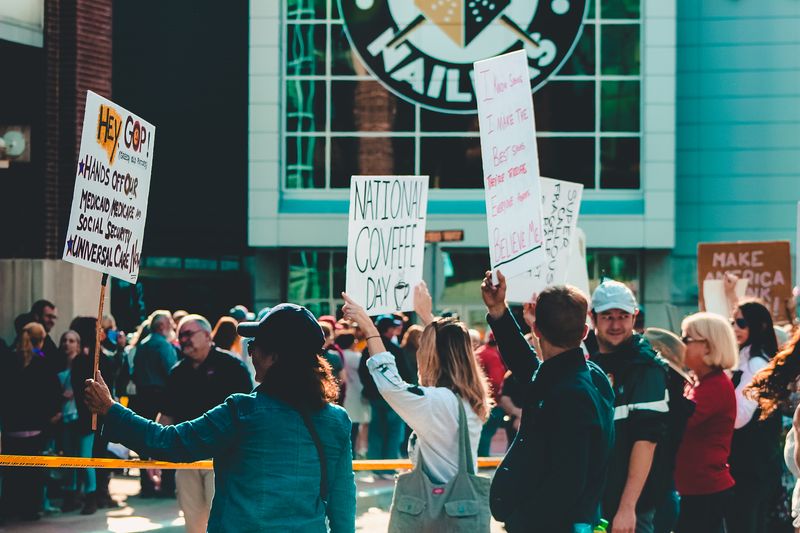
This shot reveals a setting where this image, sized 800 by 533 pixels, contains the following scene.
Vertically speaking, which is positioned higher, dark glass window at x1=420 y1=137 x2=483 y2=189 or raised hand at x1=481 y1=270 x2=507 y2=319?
dark glass window at x1=420 y1=137 x2=483 y2=189

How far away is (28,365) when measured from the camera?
38.0 feet

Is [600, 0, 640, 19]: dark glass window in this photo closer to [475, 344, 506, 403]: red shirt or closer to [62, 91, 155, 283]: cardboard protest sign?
[475, 344, 506, 403]: red shirt

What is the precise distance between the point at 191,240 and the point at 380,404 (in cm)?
1962

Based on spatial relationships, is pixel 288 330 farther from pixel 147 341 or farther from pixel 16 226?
pixel 16 226

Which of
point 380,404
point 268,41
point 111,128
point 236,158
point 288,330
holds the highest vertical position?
point 268,41

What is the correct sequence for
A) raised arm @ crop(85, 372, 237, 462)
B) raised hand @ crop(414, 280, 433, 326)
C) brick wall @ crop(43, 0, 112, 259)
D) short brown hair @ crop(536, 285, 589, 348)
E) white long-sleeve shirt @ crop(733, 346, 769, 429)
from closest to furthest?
raised arm @ crop(85, 372, 237, 462)
short brown hair @ crop(536, 285, 589, 348)
raised hand @ crop(414, 280, 433, 326)
white long-sleeve shirt @ crop(733, 346, 769, 429)
brick wall @ crop(43, 0, 112, 259)

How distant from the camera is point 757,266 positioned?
13859mm

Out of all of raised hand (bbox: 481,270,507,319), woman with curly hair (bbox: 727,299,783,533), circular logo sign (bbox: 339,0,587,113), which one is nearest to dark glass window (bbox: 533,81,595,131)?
circular logo sign (bbox: 339,0,587,113)

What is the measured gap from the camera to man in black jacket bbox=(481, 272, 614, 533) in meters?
4.86

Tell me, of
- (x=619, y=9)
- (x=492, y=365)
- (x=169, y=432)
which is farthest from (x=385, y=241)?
(x=619, y=9)

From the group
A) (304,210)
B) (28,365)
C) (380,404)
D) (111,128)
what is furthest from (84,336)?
(304,210)

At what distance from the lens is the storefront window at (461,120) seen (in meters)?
31.6

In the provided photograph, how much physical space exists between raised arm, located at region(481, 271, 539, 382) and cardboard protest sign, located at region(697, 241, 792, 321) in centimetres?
790

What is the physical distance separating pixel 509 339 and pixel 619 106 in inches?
1036
